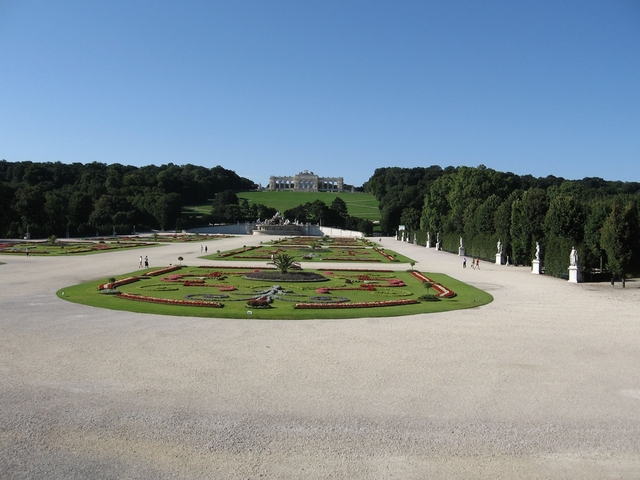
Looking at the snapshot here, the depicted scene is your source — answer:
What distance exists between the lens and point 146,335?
560 inches

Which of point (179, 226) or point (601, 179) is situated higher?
point (601, 179)

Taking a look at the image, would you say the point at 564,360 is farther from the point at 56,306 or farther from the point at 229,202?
the point at 229,202

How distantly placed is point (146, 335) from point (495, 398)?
8724mm

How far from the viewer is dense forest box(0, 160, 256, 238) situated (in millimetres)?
79250

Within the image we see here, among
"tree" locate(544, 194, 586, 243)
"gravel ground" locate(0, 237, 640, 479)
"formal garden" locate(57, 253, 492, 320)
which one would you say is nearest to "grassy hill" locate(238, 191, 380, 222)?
"tree" locate(544, 194, 586, 243)

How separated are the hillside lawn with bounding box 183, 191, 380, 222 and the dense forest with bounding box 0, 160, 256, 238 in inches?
405

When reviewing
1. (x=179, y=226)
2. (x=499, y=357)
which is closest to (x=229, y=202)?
(x=179, y=226)

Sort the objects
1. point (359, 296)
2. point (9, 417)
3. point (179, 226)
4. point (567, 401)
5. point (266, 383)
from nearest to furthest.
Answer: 1. point (9, 417)
2. point (567, 401)
3. point (266, 383)
4. point (359, 296)
5. point (179, 226)

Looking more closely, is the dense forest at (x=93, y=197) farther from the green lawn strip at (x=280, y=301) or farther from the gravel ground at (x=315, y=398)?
the gravel ground at (x=315, y=398)

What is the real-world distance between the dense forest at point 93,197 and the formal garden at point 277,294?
5803 centimetres

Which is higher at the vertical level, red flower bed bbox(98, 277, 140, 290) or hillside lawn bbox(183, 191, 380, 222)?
hillside lawn bbox(183, 191, 380, 222)

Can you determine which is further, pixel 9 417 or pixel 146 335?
pixel 146 335

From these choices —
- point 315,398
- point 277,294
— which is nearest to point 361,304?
point 277,294

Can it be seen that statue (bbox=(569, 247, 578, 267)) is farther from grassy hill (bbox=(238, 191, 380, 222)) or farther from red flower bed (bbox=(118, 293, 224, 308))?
grassy hill (bbox=(238, 191, 380, 222))
